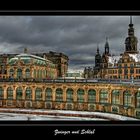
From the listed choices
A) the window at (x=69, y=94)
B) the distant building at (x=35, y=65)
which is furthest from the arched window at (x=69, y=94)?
the distant building at (x=35, y=65)

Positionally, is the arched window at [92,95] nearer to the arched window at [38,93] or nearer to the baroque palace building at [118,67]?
the arched window at [38,93]

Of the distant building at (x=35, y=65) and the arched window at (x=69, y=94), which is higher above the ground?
the distant building at (x=35, y=65)

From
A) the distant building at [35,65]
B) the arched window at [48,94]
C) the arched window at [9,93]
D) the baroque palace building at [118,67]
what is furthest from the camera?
the arched window at [48,94]

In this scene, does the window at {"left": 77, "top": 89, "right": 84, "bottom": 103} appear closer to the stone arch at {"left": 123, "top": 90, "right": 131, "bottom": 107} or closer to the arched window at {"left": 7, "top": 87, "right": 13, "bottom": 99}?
the stone arch at {"left": 123, "top": 90, "right": 131, "bottom": 107}

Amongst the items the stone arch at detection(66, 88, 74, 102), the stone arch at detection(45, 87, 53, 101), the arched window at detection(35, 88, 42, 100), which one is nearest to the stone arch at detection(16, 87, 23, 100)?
the arched window at detection(35, 88, 42, 100)

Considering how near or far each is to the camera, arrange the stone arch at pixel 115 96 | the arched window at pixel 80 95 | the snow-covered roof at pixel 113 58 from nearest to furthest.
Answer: the snow-covered roof at pixel 113 58
the stone arch at pixel 115 96
the arched window at pixel 80 95

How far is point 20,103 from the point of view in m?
13.7

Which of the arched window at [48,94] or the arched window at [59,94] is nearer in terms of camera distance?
the arched window at [59,94]

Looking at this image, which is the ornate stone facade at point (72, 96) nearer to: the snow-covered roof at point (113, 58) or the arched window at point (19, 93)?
the arched window at point (19, 93)

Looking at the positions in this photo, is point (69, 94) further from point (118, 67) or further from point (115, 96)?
point (118, 67)

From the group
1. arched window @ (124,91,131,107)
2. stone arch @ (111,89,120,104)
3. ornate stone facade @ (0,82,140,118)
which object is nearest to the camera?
arched window @ (124,91,131,107)
